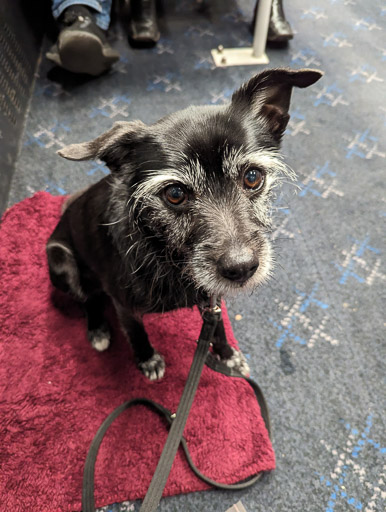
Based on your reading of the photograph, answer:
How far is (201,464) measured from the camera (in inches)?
61.1

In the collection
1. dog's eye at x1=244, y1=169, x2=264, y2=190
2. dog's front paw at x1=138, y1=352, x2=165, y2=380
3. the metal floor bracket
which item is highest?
dog's eye at x1=244, y1=169, x2=264, y2=190

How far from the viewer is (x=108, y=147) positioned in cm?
115

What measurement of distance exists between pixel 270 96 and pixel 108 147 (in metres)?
0.55

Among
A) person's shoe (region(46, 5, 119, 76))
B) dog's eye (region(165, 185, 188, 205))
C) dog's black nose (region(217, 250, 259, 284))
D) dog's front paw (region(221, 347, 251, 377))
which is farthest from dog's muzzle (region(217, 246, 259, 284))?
person's shoe (region(46, 5, 119, 76))

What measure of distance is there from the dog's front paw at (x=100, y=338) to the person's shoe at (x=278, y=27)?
2654 mm

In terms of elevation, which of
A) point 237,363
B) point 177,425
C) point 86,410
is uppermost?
point 177,425

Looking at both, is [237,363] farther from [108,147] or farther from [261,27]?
[261,27]

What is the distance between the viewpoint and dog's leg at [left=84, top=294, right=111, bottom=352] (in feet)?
5.89


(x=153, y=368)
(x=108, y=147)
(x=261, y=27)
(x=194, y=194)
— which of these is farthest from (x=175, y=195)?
(x=261, y=27)

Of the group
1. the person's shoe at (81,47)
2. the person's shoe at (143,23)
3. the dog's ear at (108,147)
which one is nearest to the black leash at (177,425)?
the dog's ear at (108,147)

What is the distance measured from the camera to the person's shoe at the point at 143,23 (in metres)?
3.11

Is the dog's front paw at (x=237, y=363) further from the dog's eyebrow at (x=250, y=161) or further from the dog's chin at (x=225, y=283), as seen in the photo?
the dog's eyebrow at (x=250, y=161)

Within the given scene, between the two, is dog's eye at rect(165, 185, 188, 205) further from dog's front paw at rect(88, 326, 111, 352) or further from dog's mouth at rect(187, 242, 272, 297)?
dog's front paw at rect(88, 326, 111, 352)

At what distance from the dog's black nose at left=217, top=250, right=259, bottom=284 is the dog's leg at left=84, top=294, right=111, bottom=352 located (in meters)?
0.88
